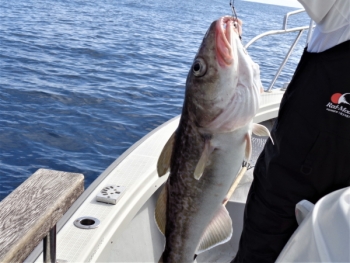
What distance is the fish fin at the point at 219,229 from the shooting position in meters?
1.79

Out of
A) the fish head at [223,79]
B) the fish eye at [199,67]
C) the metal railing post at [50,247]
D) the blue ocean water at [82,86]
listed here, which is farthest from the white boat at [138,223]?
the blue ocean water at [82,86]

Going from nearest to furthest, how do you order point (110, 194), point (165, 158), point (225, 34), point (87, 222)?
point (225, 34) → point (165, 158) → point (87, 222) → point (110, 194)

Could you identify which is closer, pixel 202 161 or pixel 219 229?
pixel 202 161

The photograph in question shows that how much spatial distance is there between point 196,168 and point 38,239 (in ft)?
2.44

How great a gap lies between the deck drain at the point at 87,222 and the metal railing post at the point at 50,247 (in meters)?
0.46

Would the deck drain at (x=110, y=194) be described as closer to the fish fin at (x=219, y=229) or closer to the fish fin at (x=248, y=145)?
the fish fin at (x=219, y=229)

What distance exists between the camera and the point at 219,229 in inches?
71.4

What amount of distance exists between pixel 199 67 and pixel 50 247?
1199mm

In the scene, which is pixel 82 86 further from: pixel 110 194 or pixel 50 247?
pixel 50 247

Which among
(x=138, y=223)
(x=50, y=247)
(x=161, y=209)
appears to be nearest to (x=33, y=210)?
(x=50, y=247)

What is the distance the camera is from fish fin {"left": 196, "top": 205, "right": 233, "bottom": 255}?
1795 millimetres

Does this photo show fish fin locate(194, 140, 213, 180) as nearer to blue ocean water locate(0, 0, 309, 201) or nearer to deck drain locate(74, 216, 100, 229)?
deck drain locate(74, 216, 100, 229)

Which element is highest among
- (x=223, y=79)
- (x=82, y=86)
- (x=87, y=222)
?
(x=223, y=79)

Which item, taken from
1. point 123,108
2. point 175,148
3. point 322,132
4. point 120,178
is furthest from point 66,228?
point 123,108
